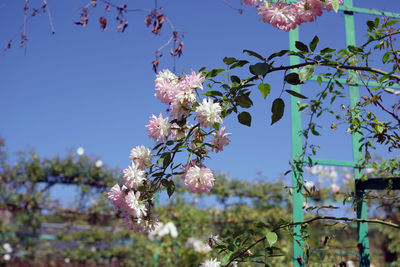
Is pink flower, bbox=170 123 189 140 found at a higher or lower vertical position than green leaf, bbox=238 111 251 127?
lower

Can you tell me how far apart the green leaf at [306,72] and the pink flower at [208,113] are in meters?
0.26

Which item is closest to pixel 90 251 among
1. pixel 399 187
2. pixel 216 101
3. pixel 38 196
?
pixel 38 196

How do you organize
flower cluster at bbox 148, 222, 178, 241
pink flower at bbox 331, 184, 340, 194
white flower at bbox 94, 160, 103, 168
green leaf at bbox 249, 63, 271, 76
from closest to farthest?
1. green leaf at bbox 249, 63, 271, 76
2. flower cluster at bbox 148, 222, 178, 241
3. pink flower at bbox 331, 184, 340, 194
4. white flower at bbox 94, 160, 103, 168

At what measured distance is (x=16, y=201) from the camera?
5.38m

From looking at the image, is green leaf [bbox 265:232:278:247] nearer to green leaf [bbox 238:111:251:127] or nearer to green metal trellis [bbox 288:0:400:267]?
green leaf [bbox 238:111:251:127]

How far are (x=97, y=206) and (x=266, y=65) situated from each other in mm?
4714

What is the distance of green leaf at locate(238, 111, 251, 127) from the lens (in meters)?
1.24

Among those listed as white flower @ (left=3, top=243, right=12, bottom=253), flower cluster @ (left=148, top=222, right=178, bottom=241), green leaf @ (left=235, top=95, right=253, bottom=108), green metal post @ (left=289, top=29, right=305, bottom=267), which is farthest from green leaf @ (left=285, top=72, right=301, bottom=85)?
white flower @ (left=3, top=243, right=12, bottom=253)

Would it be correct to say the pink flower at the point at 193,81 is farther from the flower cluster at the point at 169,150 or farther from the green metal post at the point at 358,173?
the green metal post at the point at 358,173

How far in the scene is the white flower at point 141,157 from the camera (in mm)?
1354

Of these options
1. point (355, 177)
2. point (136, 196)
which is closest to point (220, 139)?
A: point (136, 196)

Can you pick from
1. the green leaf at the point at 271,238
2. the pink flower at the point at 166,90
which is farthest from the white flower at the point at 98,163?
the green leaf at the point at 271,238

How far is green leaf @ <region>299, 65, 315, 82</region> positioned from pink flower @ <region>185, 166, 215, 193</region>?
40 cm

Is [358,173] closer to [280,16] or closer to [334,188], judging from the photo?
[280,16]
